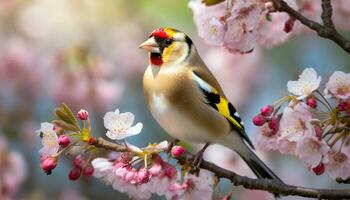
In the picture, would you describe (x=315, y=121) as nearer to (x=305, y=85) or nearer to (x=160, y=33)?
(x=305, y=85)

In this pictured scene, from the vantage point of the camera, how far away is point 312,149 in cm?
183

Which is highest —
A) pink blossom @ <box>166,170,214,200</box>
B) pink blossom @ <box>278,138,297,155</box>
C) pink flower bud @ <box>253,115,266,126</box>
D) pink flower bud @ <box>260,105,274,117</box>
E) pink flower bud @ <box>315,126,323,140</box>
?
pink flower bud @ <box>260,105,274,117</box>

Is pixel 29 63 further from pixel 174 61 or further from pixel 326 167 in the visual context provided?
pixel 326 167

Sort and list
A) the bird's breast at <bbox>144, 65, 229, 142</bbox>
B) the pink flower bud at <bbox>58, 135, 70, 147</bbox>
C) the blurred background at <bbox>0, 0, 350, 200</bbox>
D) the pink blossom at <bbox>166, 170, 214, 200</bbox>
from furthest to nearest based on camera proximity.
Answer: the blurred background at <bbox>0, 0, 350, 200</bbox> → the bird's breast at <bbox>144, 65, 229, 142</bbox> → the pink blossom at <bbox>166, 170, 214, 200</bbox> → the pink flower bud at <bbox>58, 135, 70, 147</bbox>

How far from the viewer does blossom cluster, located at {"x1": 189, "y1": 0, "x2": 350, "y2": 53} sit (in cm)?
199

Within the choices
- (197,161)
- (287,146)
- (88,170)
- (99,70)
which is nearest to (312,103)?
(287,146)

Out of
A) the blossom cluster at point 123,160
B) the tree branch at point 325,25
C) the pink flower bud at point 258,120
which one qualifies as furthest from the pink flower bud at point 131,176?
the tree branch at point 325,25

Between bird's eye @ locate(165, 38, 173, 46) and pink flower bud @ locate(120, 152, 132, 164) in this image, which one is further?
bird's eye @ locate(165, 38, 173, 46)

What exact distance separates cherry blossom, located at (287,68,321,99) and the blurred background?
1.96 m

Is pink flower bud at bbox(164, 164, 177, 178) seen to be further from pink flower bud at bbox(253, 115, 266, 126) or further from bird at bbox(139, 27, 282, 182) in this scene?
bird at bbox(139, 27, 282, 182)

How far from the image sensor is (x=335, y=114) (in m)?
1.79

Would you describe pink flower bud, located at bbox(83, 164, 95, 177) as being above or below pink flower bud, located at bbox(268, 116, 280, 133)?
A: below

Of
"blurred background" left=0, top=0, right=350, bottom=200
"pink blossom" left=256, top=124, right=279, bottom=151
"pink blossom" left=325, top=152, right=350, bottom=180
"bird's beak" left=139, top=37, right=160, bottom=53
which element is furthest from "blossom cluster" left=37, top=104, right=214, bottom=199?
"blurred background" left=0, top=0, right=350, bottom=200

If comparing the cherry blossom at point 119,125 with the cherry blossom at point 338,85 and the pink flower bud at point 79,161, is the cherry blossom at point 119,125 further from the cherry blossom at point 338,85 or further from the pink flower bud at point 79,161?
the cherry blossom at point 338,85
